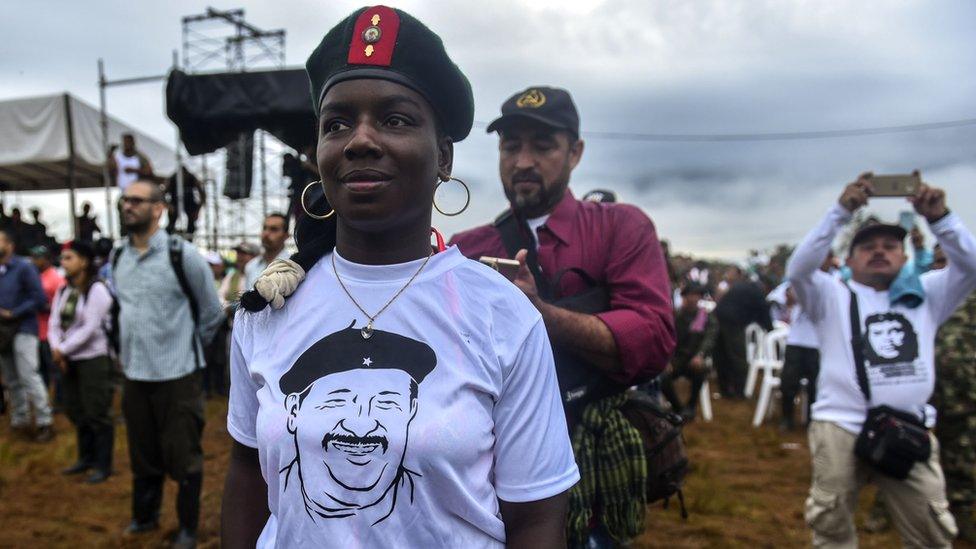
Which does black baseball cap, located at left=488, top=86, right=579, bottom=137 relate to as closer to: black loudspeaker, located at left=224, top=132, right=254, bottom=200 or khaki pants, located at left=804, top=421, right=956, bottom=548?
black loudspeaker, located at left=224, top=132, right=254, bottom=200

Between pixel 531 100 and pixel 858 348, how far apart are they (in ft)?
7.94

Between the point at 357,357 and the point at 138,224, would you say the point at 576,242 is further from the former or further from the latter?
the point at 138,224

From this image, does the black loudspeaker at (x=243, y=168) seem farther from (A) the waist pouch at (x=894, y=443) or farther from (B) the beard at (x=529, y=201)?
(A) the waist pouch at (x=894, y=443)

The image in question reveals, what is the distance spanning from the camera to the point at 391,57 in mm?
1282

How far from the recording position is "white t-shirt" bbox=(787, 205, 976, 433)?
3396 mm

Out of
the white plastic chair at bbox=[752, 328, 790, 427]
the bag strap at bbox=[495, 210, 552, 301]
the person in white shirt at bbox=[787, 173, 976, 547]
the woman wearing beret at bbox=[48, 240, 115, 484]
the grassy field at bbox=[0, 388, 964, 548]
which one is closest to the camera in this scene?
the bag strap at bbox=[495, 210, 552, 301]

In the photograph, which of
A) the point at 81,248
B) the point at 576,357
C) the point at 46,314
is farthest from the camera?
the point at 46,314

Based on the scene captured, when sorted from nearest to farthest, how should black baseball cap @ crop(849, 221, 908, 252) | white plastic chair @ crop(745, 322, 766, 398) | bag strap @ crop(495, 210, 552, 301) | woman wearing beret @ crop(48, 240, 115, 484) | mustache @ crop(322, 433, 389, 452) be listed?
mustache @ crop(322, 433, 389, 452)
bag strap @ crop(495, 210, 552, 301)
black baseball cap @ crop(849, 221, 908, 252)
woman wearing beret @ crop(48, 240, 115, 484)
white plastic chair @ crop(745, 322, 766, 398)

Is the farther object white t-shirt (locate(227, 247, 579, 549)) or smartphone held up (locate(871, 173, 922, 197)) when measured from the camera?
smartphone held up (locate(871, 173, 922, 197))

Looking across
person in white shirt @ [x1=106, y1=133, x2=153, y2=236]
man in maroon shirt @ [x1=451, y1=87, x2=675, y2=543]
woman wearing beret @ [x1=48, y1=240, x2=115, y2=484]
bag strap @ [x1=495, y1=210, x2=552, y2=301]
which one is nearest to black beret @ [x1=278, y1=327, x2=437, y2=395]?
man in maroon shirt @ [x1=451, y1=87, x2=675, y2=543]

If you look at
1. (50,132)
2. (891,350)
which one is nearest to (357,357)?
(891,350)

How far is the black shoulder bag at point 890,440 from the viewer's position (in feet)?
10.5

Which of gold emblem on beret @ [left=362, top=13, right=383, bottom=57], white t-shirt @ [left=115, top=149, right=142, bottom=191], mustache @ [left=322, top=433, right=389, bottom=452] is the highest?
white t-shirt @ [left=115, top=149, right=142, bottom=191]

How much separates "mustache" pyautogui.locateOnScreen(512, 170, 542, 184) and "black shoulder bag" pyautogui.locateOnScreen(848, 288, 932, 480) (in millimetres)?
2311
